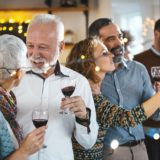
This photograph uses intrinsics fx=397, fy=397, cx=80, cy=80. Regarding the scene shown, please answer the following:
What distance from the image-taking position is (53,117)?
1638mm

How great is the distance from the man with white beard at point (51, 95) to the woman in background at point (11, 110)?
0.05m

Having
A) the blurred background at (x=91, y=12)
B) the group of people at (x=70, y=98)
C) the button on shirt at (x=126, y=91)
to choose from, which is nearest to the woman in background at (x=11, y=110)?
the group of people at (x=70, y=98)

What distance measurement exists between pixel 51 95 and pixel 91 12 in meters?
3.57

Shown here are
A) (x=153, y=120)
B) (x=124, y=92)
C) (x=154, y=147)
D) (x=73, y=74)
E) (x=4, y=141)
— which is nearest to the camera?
(x=4, y=141)

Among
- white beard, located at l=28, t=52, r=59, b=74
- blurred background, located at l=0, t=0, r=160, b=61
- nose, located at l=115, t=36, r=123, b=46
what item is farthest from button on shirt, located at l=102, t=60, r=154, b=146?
blurred background, located at l=0, t=0, r=160, b=61

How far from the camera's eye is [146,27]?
495 centimetres

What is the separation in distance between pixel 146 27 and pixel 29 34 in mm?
3486

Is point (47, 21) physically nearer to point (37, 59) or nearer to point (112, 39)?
point (37, 59)

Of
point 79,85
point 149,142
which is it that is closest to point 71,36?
point 149,142

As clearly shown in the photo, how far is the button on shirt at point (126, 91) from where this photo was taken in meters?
1.96

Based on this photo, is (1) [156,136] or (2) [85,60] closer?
(2) [85,60]

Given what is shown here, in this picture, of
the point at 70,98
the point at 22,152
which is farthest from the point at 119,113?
the point at 22,152

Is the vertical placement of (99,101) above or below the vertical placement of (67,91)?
below

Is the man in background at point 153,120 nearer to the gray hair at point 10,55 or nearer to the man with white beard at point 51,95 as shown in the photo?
the man with white beard at point 51,95
